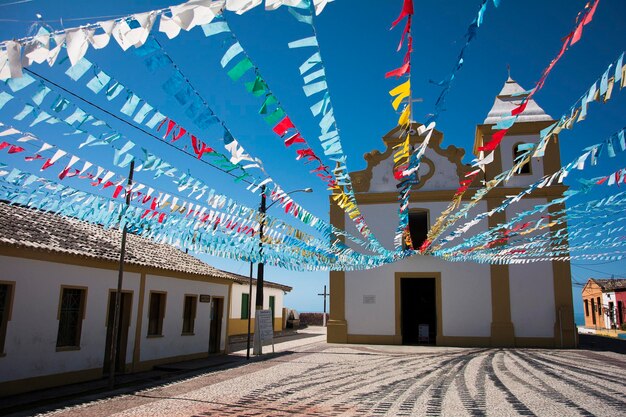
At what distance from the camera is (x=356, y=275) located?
18.5 m

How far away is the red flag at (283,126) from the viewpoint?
13.5 ft

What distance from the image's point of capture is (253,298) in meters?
27.5

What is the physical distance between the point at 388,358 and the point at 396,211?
270 inches

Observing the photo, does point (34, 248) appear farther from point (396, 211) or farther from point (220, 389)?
point (396, 211)

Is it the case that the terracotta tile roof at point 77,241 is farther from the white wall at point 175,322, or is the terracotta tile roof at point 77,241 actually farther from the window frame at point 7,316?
the window frame at point 7,316

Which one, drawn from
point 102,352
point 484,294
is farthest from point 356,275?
point 102,352

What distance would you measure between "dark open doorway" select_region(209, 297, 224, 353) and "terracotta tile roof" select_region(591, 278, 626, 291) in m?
32.0

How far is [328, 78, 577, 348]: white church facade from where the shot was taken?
17036mm

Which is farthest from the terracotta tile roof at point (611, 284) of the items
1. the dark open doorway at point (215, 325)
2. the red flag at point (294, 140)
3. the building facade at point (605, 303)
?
the red flag at point (294, 140)

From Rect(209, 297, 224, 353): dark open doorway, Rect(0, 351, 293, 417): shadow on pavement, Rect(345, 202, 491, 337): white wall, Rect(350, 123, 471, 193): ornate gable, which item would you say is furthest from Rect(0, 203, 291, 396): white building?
Answer: Rect(350, 123, 471, 193): ornate gable

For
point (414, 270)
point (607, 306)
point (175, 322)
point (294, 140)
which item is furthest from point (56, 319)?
point (607, 306)

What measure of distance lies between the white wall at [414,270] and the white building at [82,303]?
→ 623 centimetres

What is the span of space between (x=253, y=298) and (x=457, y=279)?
13.7m

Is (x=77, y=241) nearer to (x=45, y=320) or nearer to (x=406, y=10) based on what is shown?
(x=45, y=320)
